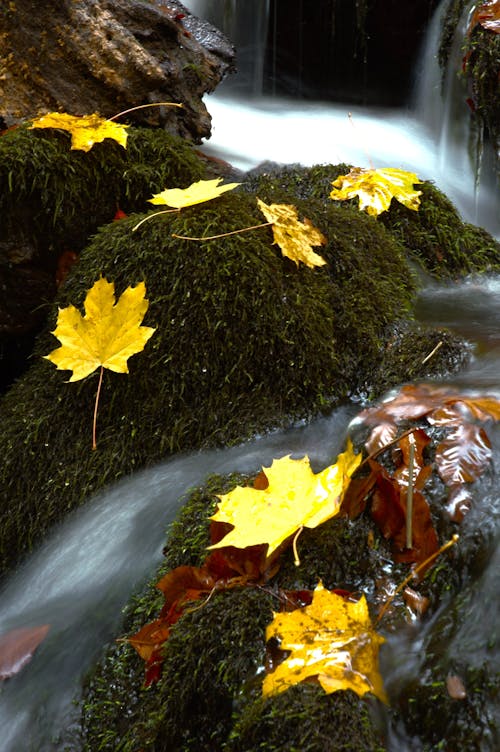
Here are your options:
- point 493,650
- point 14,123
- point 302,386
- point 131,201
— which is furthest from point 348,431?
point 14,123

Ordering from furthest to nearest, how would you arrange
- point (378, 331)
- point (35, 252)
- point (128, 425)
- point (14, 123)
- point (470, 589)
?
1. point (14, 123)
2. point (35, 252)
3. point (378, 331)
4. point (128, 425)
5. point (470, 589)

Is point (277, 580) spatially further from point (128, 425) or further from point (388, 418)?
point (128, 425)

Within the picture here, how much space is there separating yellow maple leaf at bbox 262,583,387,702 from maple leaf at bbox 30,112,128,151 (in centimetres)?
192

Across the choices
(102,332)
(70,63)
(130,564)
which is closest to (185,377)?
(102,332)

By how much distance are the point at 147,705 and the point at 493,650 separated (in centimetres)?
72

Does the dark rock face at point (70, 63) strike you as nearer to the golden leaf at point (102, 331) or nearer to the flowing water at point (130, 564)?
the golden leaf at point (102, 331)

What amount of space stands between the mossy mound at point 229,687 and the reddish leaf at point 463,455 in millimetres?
238

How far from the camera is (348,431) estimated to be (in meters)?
2.05

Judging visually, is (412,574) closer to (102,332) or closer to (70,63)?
(102,332)

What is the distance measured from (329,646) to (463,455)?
0.60 m

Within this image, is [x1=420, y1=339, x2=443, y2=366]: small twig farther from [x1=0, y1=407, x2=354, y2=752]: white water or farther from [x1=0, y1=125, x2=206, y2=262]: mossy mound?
[x1=0, y1=125, x2=206, y2=262]: mossy mound

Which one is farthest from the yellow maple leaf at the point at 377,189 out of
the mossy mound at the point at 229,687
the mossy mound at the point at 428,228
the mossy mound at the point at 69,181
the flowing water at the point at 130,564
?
the mossy mound at the point at 229,687

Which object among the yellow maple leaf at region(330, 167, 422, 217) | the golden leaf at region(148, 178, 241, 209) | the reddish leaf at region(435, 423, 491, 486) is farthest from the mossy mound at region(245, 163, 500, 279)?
the reddish leaf at region(435, 423, 491, 486)

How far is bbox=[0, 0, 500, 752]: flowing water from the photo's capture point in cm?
147
